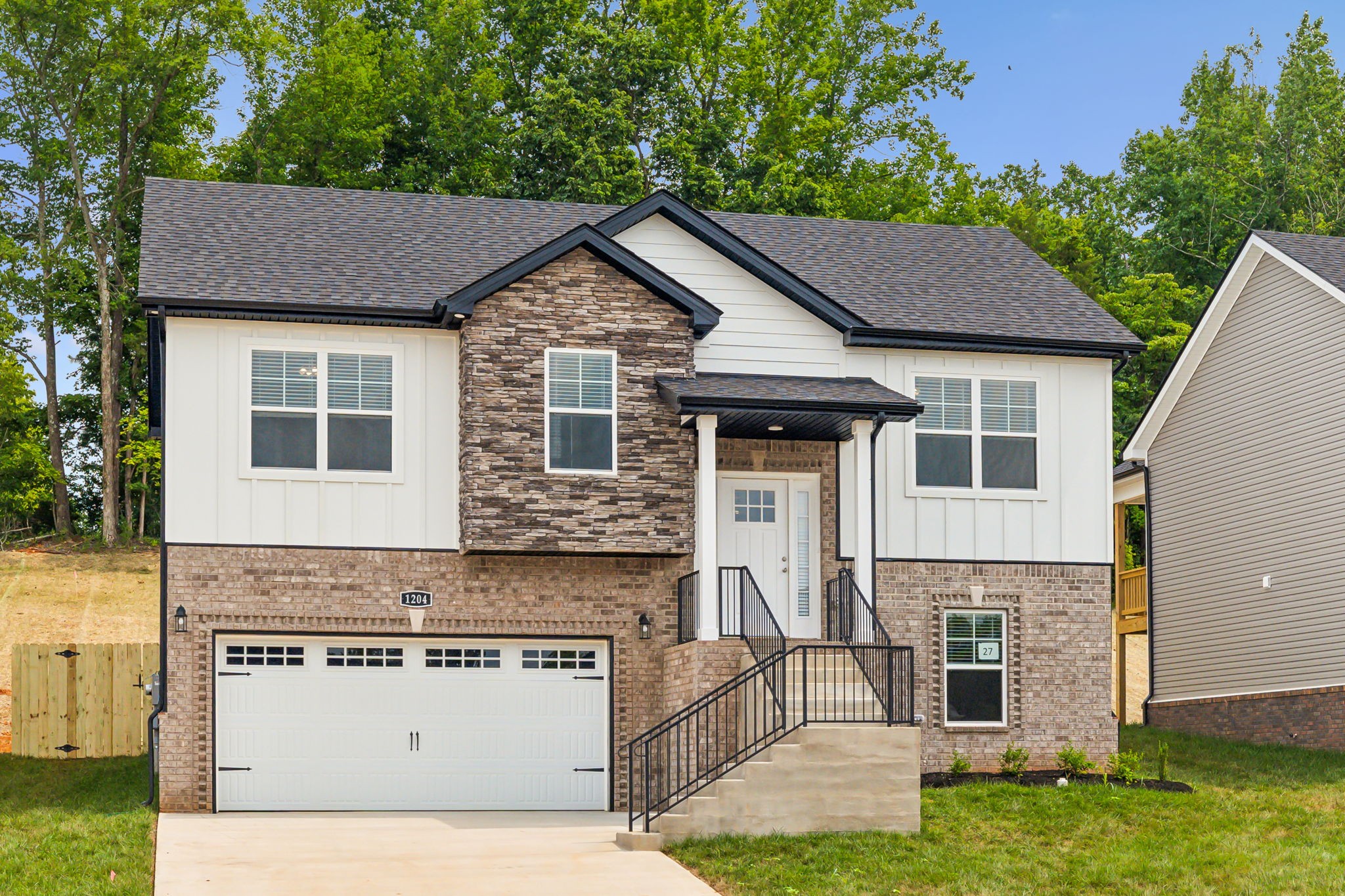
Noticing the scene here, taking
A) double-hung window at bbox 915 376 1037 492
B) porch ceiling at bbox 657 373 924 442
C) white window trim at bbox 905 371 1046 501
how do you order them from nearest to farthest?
porch ceiling at bbox 657 373 924 442, white window trim at bbox 905 371 1046 501, double-hung window at bbox 915 376 1037 492

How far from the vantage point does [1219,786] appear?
18.6m

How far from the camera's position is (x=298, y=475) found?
18.7 meters

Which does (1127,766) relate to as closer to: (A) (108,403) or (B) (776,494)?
(B) (776,494)

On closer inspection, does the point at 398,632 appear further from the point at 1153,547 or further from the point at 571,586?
the point at 1153,547

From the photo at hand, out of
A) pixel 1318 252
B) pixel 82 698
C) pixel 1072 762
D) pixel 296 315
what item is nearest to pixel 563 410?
pixel 296 315

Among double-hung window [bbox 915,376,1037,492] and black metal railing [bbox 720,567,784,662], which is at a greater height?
double-hung window [bbox 915,376,1037,492]

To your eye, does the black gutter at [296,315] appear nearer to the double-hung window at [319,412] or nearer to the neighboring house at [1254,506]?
the double-hung window at [319,412]

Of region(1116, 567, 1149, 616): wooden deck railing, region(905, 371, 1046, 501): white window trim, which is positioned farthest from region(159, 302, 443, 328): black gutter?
region(1116, 567, 1149, 616): wooden deck railing

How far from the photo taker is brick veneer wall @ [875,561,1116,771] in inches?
795

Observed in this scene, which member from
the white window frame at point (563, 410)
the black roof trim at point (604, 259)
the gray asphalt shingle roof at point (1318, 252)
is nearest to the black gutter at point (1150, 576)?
the gray asphalt shingle roof at point (1318, 252)

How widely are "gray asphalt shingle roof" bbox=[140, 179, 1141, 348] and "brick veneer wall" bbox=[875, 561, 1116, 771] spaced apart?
3.10m

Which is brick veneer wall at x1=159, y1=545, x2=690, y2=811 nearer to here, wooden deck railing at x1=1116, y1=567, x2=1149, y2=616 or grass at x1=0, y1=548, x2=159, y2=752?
grass at x1=0, y1=548, x2=159, y2=752

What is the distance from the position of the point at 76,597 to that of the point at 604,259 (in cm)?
1914

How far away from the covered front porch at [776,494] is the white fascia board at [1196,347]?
25.1 ft
